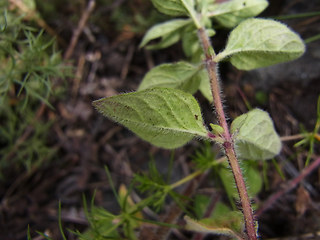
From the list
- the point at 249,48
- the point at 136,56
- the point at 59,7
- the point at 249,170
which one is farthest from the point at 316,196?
the point at 59,7

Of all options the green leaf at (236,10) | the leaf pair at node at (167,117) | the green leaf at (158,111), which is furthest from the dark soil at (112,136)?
the green leaf at (158,111)

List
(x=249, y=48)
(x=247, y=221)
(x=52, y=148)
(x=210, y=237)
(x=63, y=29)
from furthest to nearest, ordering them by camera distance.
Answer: (x=63, y=29) → (x=52, y=148) → (x=210, y=237) → (x=249, y=48) → (x=247, y=221)

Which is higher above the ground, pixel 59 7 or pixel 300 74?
pixel 59 7

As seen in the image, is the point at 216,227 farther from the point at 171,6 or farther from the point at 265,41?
the point at 171,6

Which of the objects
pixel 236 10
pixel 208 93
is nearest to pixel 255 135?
pixel 208 93

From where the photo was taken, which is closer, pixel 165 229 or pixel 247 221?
pixel 247 221

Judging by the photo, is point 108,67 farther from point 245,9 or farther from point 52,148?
point 245,9

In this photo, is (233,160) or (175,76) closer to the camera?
(233,160)
